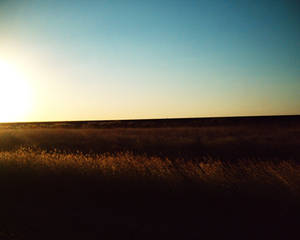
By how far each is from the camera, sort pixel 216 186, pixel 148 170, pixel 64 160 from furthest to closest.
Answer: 1. pixel 64 160
2. pixel 148 170
3. pixel 216 186

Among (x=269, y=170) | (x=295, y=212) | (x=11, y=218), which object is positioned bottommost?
(x=11, y=218)

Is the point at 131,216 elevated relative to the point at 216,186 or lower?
lower

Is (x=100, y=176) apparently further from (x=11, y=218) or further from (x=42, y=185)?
(x=11, y=218)

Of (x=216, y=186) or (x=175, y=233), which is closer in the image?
(x=175, y=233)

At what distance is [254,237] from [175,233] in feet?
4.29

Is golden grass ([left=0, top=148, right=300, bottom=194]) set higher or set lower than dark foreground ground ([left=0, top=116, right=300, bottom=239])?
higher

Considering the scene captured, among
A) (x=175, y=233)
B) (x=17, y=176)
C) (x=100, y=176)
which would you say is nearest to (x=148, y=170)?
(x=100, y=176)

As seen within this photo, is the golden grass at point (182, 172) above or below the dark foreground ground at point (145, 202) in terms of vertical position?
above

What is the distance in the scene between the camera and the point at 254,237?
3500mm

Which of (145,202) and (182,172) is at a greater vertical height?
(182,172)

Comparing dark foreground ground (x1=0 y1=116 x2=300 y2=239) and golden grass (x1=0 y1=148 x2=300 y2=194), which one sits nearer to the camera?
dark foreground ground (x1=0 y1=116 x2=300 y2=239)

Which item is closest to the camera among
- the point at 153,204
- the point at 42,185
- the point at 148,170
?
the point at 153,204

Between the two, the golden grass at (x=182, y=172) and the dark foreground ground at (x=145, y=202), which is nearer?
the dark foreground ground at (x=145, y=202)

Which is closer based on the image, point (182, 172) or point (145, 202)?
point (145, 202)
